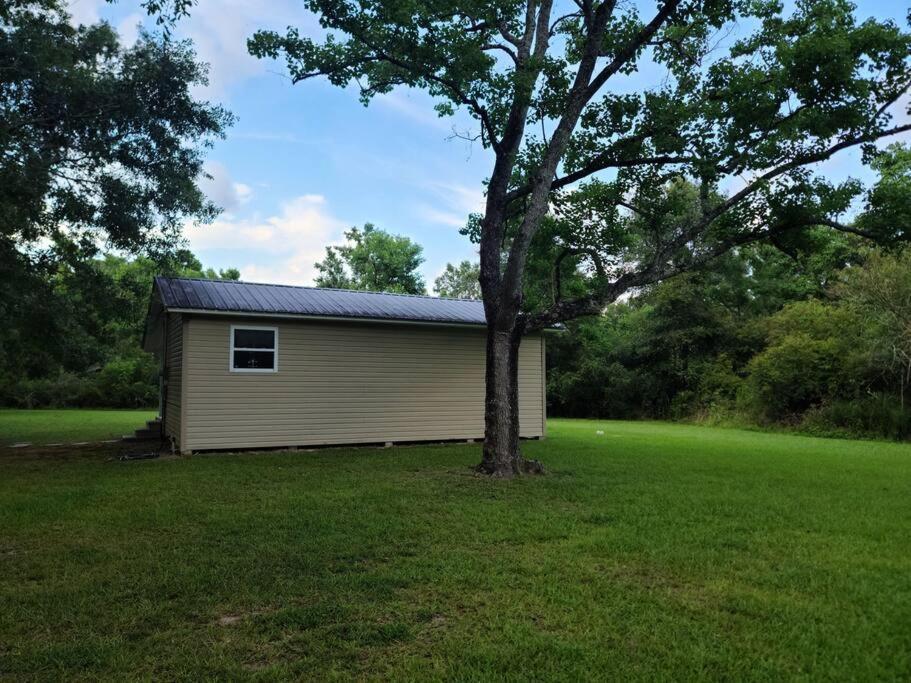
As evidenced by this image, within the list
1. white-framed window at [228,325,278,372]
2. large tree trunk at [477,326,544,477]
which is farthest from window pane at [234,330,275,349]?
large tree trunk at [477,326,544,477]

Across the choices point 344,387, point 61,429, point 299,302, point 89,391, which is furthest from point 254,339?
point 89,391

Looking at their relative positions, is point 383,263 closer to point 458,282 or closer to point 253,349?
point 458,282

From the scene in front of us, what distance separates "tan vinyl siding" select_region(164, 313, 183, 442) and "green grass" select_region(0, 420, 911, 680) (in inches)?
136

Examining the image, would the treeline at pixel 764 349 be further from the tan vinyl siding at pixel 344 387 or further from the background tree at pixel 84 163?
the background tree at pixel 84 163

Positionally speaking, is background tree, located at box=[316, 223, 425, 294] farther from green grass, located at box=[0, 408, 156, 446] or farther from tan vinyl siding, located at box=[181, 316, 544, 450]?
tan vinyl siding, located at box=[181, 316, 544, 450]

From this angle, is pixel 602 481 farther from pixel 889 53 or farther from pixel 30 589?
pixel 889 53

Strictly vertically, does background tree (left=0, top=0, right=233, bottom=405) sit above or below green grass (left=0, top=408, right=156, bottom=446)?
above

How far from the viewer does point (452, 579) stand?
390cm

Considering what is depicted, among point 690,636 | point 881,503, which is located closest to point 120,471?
point 690,636

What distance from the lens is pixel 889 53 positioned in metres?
8.15

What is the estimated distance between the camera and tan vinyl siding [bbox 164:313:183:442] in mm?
11072

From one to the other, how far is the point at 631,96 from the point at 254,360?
7626 millimetres

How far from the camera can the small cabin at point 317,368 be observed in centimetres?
1044

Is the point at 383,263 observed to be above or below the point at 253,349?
above
